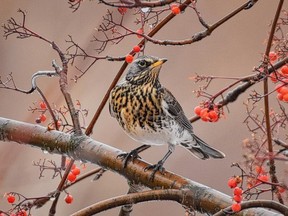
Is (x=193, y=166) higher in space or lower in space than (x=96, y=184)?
higher

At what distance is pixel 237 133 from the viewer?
12.0 ft

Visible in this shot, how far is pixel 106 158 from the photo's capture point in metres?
1.88

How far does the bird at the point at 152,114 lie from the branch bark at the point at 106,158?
21.4 inches

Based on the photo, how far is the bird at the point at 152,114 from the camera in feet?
8.11

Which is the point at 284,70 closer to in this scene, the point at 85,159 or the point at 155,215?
the point at 85,159

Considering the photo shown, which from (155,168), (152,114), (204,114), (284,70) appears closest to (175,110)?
(152,114)

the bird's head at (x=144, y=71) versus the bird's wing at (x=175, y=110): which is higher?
the bird's head at (x=144, y=71)

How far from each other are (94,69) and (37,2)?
56cm

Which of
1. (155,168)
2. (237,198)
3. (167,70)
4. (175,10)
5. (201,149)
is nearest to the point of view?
(237,198)

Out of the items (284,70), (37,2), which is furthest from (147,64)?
(37,2)

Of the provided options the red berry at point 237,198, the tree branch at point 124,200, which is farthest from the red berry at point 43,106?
the red berry at point 237,198

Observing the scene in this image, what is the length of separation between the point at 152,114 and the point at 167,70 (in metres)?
1.45

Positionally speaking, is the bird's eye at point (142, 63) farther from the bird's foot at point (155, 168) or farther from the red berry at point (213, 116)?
the red berry at point (213, 116)

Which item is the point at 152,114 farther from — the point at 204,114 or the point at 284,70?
the point at 284,70
